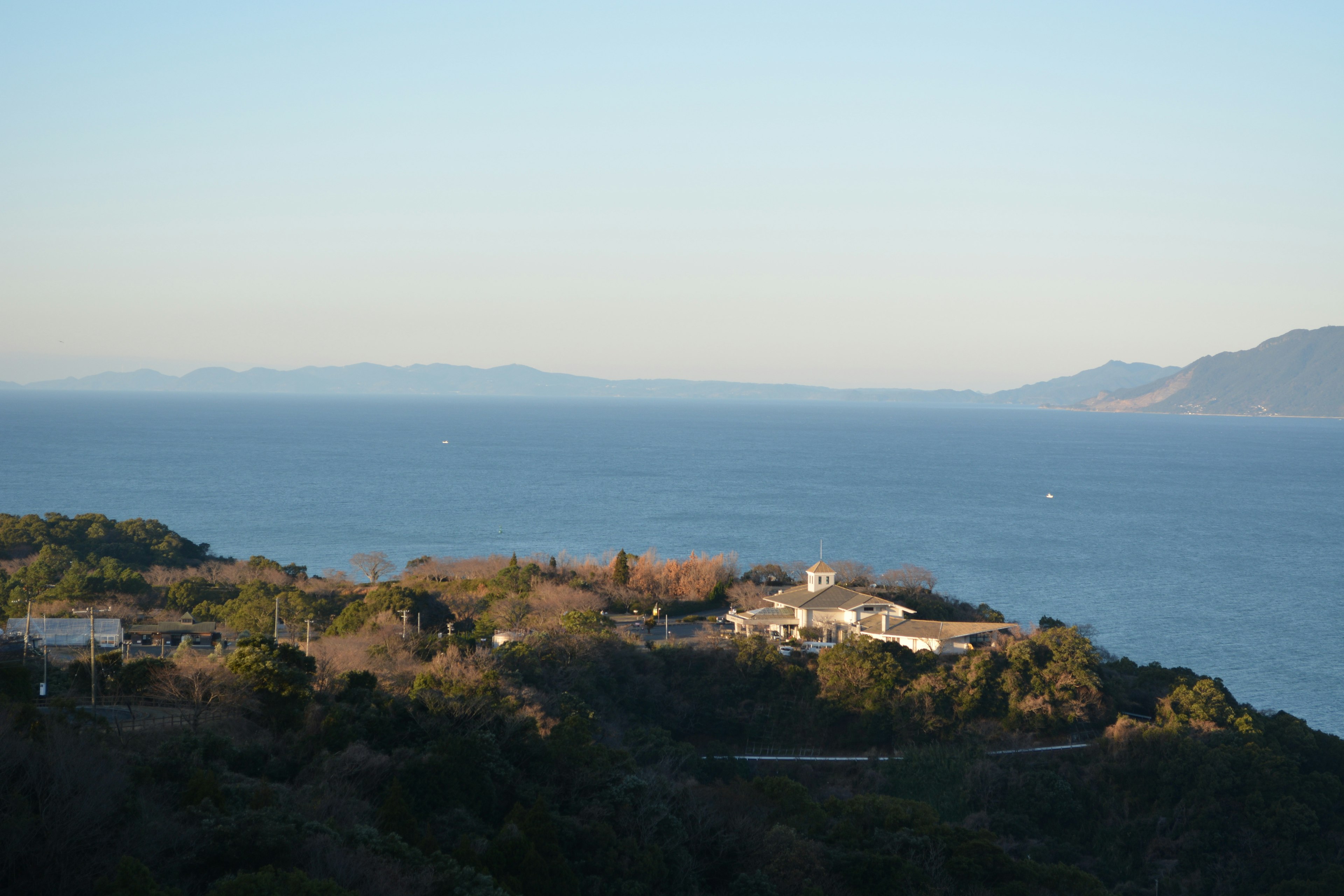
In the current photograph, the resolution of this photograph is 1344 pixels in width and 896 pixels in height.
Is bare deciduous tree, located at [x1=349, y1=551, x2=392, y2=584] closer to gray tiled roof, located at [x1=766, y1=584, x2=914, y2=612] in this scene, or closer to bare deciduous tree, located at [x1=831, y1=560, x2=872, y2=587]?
gray tiled roof, located at [x1=766, y1=584, x2=914, y2=612]

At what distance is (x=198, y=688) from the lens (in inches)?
663

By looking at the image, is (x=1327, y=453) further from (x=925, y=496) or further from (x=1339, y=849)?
(x=1339, y=849)

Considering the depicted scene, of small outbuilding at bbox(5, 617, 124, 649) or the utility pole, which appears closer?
the utility pole

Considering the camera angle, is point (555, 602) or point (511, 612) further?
point (555, 602)

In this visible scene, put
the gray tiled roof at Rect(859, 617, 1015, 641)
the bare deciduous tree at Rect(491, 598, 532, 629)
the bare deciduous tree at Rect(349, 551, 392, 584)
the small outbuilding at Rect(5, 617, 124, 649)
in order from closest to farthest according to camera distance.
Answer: the small outbuilding at Rect(5, 617, 124, 649) < the bare deciduous tree at Rect(491, 598, 532, 629) < the gray tiled roof at Rect(859, 617, 1015, 641) < the bare deciduous tree at Rect(349, 551, 392, 584)

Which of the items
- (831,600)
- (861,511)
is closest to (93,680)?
(831,600)

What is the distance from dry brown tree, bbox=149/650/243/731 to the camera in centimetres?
1677

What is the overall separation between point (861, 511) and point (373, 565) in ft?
137

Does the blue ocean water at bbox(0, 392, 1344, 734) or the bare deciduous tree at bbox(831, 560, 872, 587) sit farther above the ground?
the bare deciduous tree at bbox(831, 560, 872, 587)

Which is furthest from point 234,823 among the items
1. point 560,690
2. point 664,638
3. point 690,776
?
point 664,638

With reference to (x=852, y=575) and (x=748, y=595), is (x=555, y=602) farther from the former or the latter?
(x=852, y=575)

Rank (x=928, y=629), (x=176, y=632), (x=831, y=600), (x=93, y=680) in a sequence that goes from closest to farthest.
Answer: (x=93, y=680) < (x=176, y=632) < (x=928, y=629) < (x=831, y=600)

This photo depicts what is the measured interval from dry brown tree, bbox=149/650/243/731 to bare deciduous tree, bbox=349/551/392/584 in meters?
26.3

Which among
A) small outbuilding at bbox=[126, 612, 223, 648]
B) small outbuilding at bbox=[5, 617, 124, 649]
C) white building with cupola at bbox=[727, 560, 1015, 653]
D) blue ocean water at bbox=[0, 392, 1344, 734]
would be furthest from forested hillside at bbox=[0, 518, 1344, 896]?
blue ocean water at bbox=[0, 392, 1344, 734]
